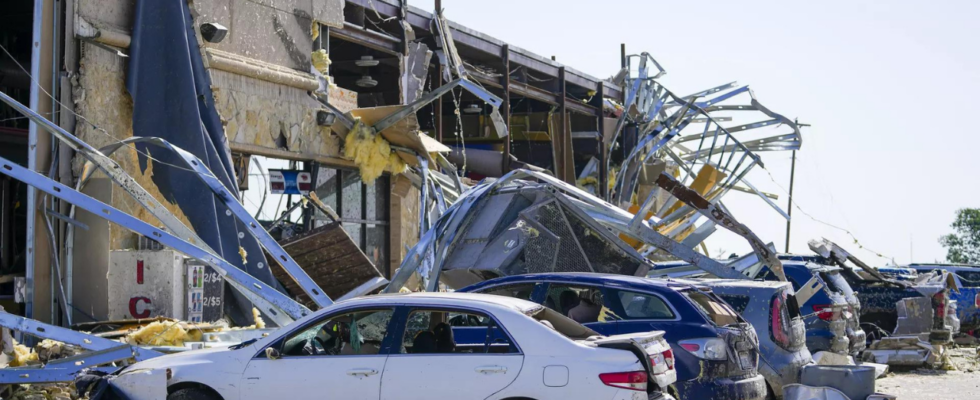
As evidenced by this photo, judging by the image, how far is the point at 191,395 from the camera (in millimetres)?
8164

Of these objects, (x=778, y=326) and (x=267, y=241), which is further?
(x=267, y=241)

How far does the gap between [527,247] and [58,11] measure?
696cm

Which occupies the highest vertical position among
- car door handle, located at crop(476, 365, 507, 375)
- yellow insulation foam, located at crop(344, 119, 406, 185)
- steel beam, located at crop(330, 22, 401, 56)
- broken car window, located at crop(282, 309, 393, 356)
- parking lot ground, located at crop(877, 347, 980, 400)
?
steel beam, located at crop(330, 22, 401, 56)

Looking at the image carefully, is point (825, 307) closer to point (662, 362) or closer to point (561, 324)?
point (662, 362)

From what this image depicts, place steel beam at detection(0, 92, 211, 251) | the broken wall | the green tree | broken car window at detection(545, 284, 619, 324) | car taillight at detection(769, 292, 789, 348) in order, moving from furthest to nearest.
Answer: the green tree < the broken wall < steel beam at detection(0, 92, 211, 251) < car taillight at detection(769, 292, 789, 348) < broken car window at detection(545, 284, 619, 324)

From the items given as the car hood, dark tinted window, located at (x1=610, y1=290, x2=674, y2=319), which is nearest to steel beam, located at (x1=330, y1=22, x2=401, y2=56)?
dark tinted window, located at (x1=610, y1=290, x2=674, y2=319)

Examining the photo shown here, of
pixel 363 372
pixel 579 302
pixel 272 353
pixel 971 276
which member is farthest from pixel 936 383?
pixel 971 276

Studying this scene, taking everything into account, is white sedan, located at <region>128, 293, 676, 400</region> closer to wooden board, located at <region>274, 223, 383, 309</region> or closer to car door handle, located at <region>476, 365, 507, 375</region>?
car door handle, located at <region>476, 365, 507, 375</region>

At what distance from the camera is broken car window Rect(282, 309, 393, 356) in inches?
319

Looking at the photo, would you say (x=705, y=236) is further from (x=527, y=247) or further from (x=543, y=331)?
(x=543, y=331)

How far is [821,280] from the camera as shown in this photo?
14.3m

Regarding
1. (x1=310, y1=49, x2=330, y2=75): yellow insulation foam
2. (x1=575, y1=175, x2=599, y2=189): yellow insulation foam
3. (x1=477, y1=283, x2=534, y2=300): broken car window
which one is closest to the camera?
(x1=477, y1=283, x2=534, y2=300): broken car window

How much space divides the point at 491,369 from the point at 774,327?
475 centimetres

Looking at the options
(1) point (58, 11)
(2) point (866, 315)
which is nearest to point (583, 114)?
(2) point (866, 315)
